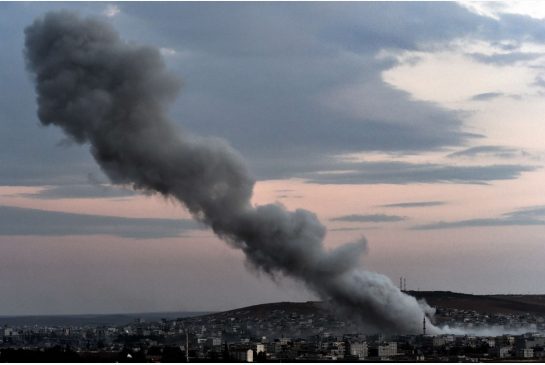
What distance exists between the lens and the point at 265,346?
11244cm

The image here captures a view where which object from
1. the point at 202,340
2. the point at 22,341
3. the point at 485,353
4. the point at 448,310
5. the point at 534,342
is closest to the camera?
the point at 485,353

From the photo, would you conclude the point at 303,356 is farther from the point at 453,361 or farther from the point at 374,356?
the point at 453,361

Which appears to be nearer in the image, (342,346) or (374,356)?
(374,356)

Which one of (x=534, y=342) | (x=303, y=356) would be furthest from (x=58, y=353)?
(x=534, y=342)

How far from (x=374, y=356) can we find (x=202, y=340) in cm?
3174

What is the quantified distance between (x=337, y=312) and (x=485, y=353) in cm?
1599

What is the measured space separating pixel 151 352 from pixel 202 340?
27.7m

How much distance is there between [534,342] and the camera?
117 meters

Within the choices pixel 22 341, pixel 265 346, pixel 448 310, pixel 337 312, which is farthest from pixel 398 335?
pixel 448 310

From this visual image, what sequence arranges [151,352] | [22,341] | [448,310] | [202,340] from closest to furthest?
[151,352] → [202,340] → [22,341] → [448,310]

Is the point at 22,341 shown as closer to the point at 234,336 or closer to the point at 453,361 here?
the point at 234,336

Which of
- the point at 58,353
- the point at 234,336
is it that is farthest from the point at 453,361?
the point at 234,336

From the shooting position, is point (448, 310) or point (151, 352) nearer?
point (151, 352)

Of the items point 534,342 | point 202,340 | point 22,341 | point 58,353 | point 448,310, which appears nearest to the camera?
point 58,353
